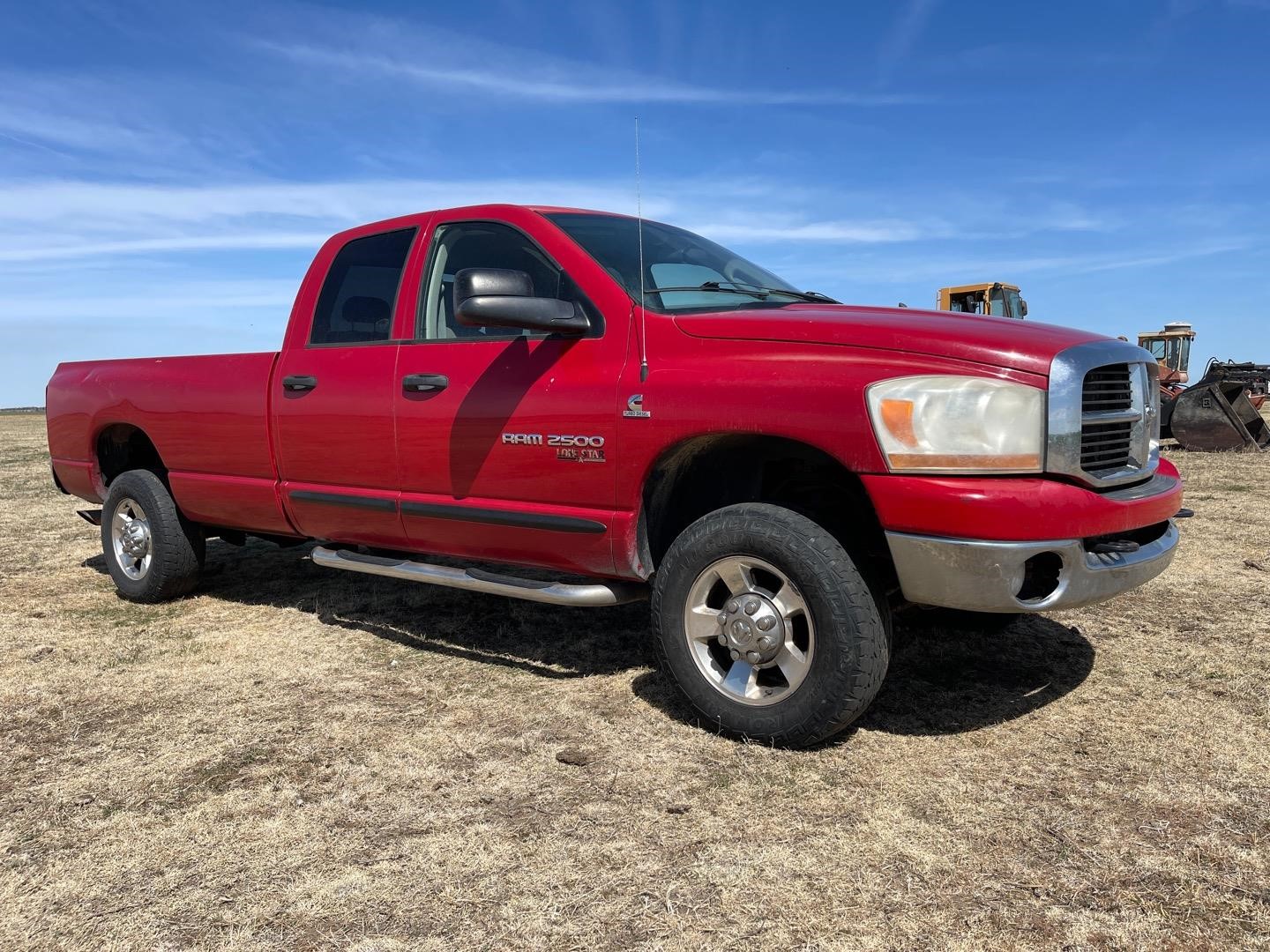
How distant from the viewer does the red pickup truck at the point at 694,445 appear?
2.87 metres

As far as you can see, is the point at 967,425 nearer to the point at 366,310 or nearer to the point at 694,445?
the point at 694,445

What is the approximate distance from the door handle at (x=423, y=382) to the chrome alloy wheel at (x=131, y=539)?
7.78ft

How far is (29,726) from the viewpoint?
363 centimetres

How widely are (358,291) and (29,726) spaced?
2.32 m

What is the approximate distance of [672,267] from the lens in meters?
4.00

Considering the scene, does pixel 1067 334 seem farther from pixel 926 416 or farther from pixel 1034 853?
pixel 1034 853

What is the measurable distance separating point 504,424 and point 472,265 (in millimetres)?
922

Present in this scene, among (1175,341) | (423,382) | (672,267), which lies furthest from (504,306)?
(1175,341)

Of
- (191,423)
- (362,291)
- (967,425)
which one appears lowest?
(191,423)

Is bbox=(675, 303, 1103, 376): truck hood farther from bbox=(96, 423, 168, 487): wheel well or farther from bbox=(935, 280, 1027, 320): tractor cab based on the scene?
bbox=(935, 280, 1027, 320): tractor cab

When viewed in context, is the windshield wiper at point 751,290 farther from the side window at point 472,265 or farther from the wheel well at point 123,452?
the wheel well at point 123,452

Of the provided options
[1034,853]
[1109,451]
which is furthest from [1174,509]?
[1034,853]

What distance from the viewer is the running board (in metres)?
3.58

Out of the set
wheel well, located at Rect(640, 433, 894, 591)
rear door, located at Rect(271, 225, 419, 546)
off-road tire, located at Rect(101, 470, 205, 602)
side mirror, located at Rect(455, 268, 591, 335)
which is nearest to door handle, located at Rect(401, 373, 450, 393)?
rear door, located at Rect(271, 225, 419, 546)
